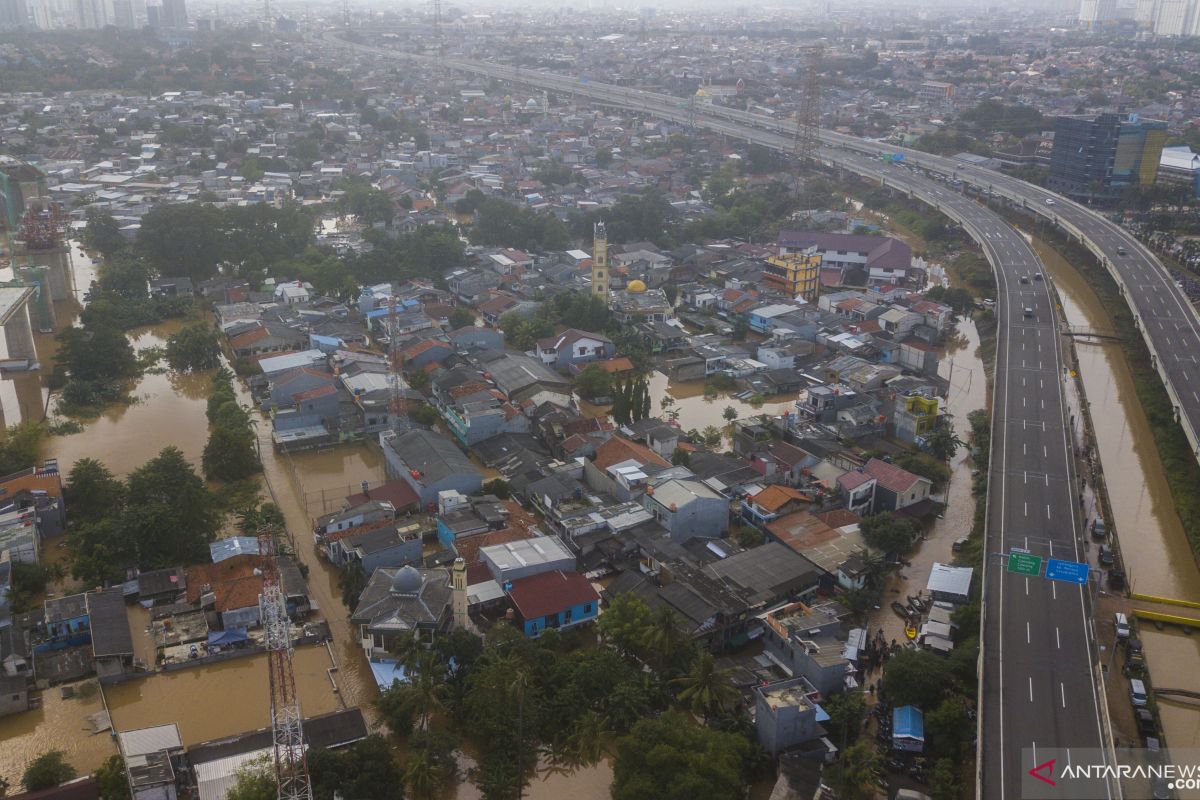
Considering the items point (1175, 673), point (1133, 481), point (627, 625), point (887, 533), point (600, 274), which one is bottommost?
point (1133, 481)

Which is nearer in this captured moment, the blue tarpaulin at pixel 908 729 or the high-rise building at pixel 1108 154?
the blue tarpaulin at pixel 908 729

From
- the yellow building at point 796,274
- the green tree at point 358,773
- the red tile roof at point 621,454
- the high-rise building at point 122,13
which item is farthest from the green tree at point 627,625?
the high-rise building at point 122,13

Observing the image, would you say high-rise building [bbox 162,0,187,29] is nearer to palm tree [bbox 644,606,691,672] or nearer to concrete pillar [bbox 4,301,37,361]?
concrete pillar [bbox 4,301,37,361]

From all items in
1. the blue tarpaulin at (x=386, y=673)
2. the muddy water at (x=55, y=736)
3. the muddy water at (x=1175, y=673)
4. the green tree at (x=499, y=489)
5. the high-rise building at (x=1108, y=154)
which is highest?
Answer: the high-rise building at (x=1108, y=154)

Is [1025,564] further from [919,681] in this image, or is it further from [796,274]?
[796,274]

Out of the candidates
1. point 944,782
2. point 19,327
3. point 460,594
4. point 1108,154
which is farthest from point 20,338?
point 1108,154

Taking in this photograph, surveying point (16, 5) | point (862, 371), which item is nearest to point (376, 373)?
point (862, 371)

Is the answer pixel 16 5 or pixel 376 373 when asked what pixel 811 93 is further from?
pixel 16 5

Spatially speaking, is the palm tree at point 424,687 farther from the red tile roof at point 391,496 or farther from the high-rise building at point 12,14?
the high-rise building at point 12,14
